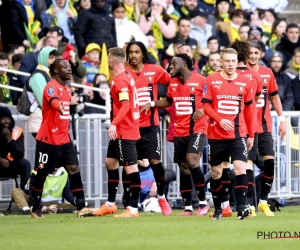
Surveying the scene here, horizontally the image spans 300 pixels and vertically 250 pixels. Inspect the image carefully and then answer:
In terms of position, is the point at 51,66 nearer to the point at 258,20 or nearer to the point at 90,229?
the point at 90,229

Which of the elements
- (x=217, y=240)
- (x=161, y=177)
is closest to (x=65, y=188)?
(x=161, y=177)

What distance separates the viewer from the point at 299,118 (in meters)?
19.6

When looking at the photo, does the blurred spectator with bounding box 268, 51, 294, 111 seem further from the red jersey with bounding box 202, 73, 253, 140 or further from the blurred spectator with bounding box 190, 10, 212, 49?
the red jersey with bounding box 202, 73, 253, 140

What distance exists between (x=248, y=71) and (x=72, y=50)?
6166 mm

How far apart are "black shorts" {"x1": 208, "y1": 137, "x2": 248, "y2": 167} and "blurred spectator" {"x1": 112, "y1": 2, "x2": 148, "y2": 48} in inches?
340

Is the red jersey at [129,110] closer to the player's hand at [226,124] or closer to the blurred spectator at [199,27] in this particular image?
the player's hand at [226,124]

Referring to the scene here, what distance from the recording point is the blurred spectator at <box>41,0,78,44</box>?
877 inches

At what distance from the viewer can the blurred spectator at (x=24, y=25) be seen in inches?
848

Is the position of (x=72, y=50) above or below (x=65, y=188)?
above

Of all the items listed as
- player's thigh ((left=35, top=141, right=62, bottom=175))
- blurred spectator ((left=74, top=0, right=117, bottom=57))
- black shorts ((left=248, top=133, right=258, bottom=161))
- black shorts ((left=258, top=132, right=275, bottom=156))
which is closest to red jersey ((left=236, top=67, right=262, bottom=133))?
black shorts ((left=248, top=133, right=258, bottom=161))

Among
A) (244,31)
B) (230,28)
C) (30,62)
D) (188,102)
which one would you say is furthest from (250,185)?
(230,28)

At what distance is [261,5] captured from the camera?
89.2 feet

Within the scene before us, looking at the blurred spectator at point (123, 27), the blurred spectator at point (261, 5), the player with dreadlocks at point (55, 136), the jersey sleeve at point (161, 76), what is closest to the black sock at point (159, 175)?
the jersey sleeve at point (161, 76)

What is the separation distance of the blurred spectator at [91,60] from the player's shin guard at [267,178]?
6.44 m
